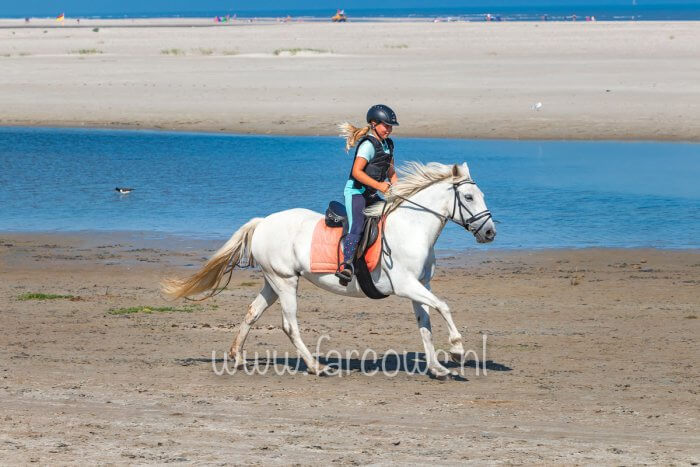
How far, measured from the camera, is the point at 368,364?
10.9 meters

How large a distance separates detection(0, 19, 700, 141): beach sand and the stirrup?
21333 mm

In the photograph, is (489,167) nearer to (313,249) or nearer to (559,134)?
(559,134)

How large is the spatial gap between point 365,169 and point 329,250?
0.84 meters

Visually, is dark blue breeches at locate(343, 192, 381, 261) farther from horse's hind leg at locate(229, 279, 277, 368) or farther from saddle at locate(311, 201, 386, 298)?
horse's hind leg at locate(229, 279, 277, 368)

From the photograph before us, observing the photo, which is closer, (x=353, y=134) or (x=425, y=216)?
(x=425, y=216)

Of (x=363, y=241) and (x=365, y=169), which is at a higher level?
(x=365, y=169)

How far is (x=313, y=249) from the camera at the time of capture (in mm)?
10312

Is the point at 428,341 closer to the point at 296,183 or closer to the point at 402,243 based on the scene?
the point at 402,243

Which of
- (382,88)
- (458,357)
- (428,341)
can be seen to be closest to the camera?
(458,357)

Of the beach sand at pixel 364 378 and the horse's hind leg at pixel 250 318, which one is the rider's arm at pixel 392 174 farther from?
the beach sand at pixel 364 378

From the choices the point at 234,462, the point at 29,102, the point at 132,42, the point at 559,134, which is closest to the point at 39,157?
the point at 29,102

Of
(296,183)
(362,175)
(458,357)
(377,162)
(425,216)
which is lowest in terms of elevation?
(458,357)

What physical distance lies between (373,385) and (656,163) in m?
18.1

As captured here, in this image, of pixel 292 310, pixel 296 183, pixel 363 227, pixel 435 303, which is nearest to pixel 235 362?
pixel 292 310
